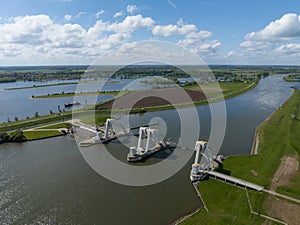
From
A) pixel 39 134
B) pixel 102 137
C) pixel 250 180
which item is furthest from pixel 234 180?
pixel 39 134

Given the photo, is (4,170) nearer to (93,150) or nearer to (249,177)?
(93,150)

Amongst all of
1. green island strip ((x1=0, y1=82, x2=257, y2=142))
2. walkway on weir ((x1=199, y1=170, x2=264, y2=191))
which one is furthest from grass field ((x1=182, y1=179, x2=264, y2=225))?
green island strip ((x1=0, y1=82, x2=257, y2=142))

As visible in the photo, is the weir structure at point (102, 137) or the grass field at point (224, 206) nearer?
the grass field at point (224, 206)

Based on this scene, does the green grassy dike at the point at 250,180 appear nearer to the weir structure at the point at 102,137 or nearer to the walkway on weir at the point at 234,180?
the walkway on weir at the point at 234,180

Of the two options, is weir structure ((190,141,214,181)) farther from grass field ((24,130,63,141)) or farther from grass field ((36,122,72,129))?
grass field ((36,122,72,129))

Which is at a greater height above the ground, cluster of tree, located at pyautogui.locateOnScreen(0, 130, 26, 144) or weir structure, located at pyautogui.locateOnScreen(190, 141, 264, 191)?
cluster of tree, located at pyautogui.locateOnScreen(0, 130, 26, 144)

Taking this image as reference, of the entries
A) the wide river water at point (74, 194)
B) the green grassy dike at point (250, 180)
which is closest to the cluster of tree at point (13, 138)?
the wide river water at point (74, 194)

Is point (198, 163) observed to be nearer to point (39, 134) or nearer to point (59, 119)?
point (39, 134)
